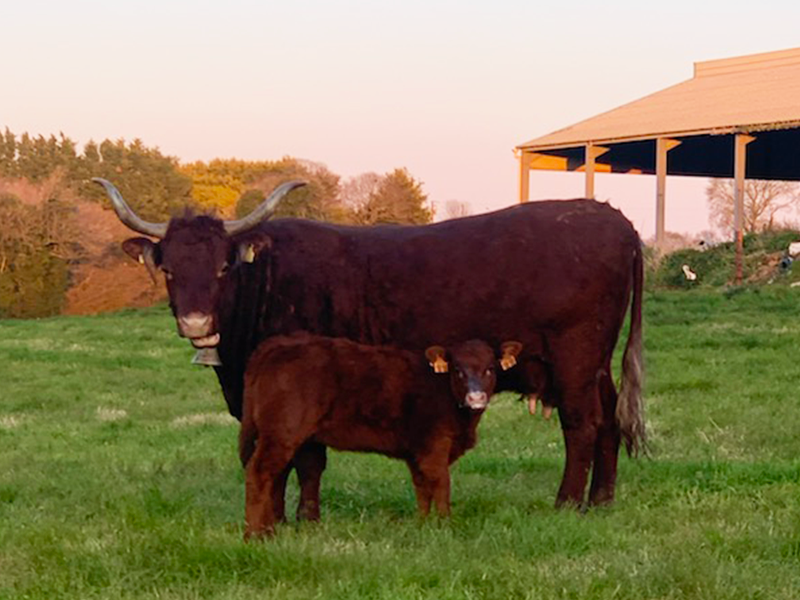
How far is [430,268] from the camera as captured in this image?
6.66 meters

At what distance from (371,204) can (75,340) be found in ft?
82.7

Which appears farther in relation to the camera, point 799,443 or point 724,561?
point 799,443

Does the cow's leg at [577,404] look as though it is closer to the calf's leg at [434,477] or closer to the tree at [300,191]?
the calf's leg at [434,477]

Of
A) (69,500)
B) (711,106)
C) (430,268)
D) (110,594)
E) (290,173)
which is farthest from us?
(290,173)

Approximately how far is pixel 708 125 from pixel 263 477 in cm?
2499

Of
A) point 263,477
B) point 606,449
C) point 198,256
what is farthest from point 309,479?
point 606,449

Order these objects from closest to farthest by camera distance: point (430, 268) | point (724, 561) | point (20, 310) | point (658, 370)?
point (724, 561)
point (430, 268)
point (658, 370)
point (20, 310)

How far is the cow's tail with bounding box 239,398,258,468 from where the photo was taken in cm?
610

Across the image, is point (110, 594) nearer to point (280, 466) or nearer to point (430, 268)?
point (280, 466)

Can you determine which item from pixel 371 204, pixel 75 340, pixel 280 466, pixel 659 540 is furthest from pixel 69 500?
pixel 371 204

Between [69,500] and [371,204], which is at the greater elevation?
[371,204]

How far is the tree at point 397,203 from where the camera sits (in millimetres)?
45875

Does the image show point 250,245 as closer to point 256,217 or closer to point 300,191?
point 256,217

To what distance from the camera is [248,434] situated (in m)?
6.16
